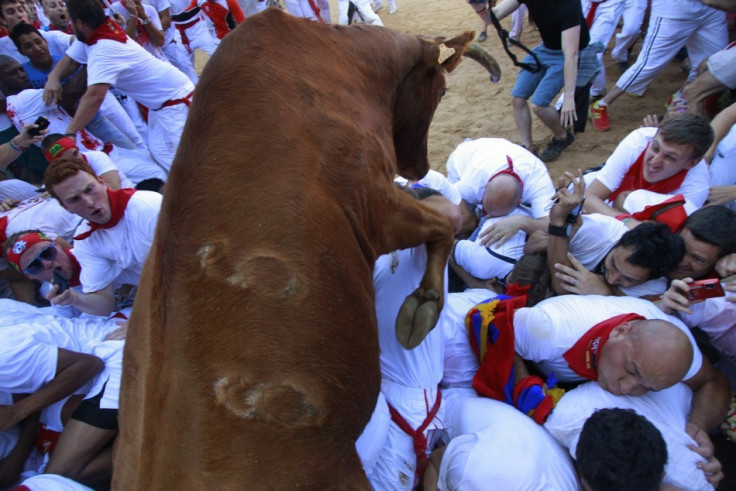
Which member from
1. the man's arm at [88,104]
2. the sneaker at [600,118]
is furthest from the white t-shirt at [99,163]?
the sneaker at [600,118]

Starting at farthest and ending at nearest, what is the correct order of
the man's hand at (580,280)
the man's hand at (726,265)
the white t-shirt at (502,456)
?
the man's hand at (580,280) < the man's hand at (726,265) < the white t-shirt at (502,456)

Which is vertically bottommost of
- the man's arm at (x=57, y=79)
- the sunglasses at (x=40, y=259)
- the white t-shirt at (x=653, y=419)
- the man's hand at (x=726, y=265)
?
the white t-shirt at (x=653, y=419)

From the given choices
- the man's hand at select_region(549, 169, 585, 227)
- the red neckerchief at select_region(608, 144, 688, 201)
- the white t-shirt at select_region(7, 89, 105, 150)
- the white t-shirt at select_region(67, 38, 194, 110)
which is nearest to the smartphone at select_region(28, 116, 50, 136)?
the white t-shirt at select_region(7, 89, 105, 150)

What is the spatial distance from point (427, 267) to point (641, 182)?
252 centimetres

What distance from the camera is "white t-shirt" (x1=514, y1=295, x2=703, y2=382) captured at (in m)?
2.46

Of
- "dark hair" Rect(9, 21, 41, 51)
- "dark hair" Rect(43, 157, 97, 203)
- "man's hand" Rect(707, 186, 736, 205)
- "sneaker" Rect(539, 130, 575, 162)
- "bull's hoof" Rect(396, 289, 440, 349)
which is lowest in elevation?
"sneaker" Rect(539, 130, 575, 162)

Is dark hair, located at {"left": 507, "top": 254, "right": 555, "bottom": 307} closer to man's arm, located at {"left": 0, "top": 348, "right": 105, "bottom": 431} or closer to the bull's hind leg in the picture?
the bull's hind leg

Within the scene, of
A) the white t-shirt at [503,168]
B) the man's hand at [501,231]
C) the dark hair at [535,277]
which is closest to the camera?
the dark hair at [535,277]

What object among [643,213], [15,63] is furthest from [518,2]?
[15,63]

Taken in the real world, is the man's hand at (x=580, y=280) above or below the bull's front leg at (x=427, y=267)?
below

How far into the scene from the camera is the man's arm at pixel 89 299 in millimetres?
3035

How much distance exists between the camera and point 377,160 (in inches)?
56.4

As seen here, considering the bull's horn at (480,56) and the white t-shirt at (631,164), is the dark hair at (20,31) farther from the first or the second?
the white t-shirt at (631,164)

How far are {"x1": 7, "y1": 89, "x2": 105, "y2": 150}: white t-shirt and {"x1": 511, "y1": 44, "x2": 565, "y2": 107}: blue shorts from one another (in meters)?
4.70
